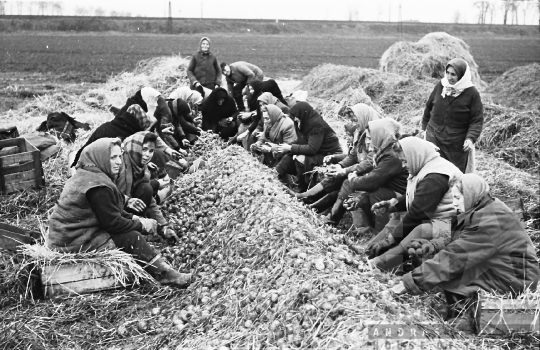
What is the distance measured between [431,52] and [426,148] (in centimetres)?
1283

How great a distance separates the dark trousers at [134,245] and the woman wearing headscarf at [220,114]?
5111 millimetres

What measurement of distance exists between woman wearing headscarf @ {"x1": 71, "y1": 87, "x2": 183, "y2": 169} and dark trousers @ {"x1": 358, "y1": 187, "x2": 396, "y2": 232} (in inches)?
118

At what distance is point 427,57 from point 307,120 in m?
10.3

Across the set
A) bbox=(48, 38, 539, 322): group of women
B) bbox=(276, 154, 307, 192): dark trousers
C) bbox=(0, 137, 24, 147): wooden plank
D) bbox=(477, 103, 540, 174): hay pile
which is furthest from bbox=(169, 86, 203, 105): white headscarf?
Result: bbox=(477, 103, 540, 174): hay pile

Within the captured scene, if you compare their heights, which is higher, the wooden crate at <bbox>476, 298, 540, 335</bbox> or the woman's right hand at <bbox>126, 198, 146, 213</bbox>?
the woman's right hand at <bbox>126, 198, 146, 213</bbox>

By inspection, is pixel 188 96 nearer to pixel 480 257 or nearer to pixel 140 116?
pixel 140 116

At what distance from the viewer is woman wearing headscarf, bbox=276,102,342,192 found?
7.55 m

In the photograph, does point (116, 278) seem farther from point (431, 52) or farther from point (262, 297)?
point (431, 52)

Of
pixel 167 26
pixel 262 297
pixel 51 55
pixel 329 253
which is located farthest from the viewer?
pixel 167 26

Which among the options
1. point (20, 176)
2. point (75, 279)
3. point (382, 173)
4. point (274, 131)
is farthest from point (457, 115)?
point (20, 176)

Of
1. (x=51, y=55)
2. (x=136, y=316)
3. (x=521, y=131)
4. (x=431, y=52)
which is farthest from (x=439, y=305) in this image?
(x=51, y=55)

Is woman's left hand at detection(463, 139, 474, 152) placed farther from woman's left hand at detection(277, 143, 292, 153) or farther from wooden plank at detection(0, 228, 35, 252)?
wooden plank at detection(0, 228, 35, 252)

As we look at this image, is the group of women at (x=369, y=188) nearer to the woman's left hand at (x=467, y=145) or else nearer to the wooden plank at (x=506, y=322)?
the woman's left hand at (x=467, y=145)

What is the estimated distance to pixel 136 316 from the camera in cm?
475
